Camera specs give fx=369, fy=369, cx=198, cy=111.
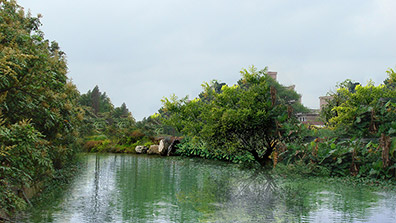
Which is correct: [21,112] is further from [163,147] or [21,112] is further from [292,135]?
[163,147]

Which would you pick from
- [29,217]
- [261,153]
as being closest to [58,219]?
[29,217]

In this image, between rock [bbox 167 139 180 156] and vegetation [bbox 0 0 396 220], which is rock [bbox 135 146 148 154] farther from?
vegetation [bbox 0 0 396 220]

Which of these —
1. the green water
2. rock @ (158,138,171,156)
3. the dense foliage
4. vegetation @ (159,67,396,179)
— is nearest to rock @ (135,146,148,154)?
rock @ (158,138,171,156)

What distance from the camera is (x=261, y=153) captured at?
55.7ft

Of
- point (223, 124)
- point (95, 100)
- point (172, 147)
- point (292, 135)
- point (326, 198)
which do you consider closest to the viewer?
point (326, 198)

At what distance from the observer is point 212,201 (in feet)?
27.8

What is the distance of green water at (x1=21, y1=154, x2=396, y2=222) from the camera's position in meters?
6.98

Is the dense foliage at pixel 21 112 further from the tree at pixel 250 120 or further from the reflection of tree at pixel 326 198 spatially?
the tree at pixel 250 120

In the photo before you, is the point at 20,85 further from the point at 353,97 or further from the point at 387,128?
the point at 353,97

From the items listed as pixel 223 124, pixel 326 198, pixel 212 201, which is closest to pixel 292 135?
pixel 223 124

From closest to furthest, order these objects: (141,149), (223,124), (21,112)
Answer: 1. (21,112)
2. (223,124)
3. (141,149)

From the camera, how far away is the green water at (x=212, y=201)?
275 inches

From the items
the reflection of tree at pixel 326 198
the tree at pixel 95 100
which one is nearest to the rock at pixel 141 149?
the reflection of tree at pixel 326 198

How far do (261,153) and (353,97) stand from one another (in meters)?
9.95
